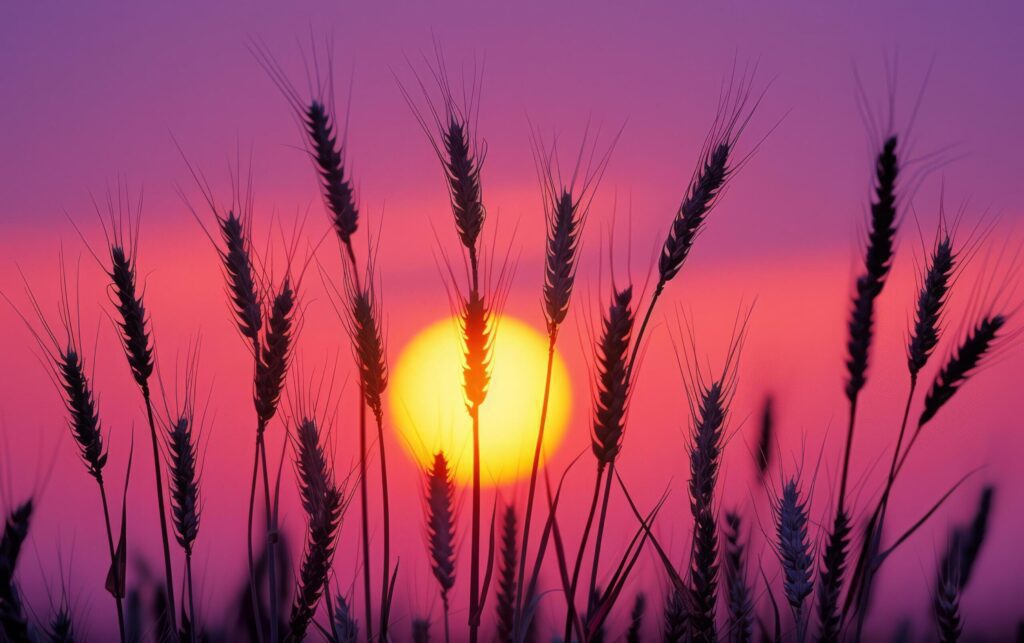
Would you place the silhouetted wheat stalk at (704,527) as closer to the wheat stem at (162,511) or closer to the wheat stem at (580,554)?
the wheat stem at (580,554)

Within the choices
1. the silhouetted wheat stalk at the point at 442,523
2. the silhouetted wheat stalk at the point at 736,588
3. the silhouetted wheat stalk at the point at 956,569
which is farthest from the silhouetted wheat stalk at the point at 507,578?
the silhouetted wheat stalk at the point at 956,569

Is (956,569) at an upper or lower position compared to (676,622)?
upper

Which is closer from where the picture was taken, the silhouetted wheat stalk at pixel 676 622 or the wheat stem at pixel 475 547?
the wheat stem at pixel 475 547

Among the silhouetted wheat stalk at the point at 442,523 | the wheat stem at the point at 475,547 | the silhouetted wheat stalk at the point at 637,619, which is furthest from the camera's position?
the silhouetted wheat stalk at the point at 637,619

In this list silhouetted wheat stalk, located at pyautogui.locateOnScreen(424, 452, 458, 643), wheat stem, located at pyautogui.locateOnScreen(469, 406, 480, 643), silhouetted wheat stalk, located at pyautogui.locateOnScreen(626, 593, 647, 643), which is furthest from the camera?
silhouetted wheat stalk, located at pyautogui.locateOnScreen(626, 593, 647, 643)

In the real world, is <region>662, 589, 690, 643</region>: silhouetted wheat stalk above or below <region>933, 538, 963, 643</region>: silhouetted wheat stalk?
below

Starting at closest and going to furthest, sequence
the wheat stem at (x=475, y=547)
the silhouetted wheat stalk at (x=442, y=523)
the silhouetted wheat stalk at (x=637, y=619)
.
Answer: the wheat stem at (x=475, y=547), the silhouetted wheat stalk at (x=442, y=523), the silhouetted wheat stalk at (x=637, y=619)

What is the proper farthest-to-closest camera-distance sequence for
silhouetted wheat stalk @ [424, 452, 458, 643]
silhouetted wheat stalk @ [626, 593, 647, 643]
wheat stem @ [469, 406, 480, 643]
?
silhouetted wheat stalk @ [626, 593, 647, 643] < silhouetted wheat stalk @ [424, 452, 458, 643] < wheat stem @ [469, 406, 480, 643]

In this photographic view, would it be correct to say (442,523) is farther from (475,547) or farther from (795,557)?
(795,557)

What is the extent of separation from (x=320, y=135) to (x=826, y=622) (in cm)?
207

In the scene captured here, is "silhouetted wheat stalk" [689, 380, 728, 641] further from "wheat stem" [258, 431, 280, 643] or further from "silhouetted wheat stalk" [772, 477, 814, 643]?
"wheat stem" [258, 431, 280, 643]

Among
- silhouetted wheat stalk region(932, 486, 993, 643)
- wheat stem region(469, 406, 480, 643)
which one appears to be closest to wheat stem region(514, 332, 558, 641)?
wheat stem region(469, 406, 480, 643)

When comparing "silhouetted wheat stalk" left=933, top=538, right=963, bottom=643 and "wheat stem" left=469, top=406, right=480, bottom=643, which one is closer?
"wheat stem" left=469, top=406, right=480, bottom=643

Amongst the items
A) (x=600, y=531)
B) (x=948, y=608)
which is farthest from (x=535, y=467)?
(x=948, y=608)
